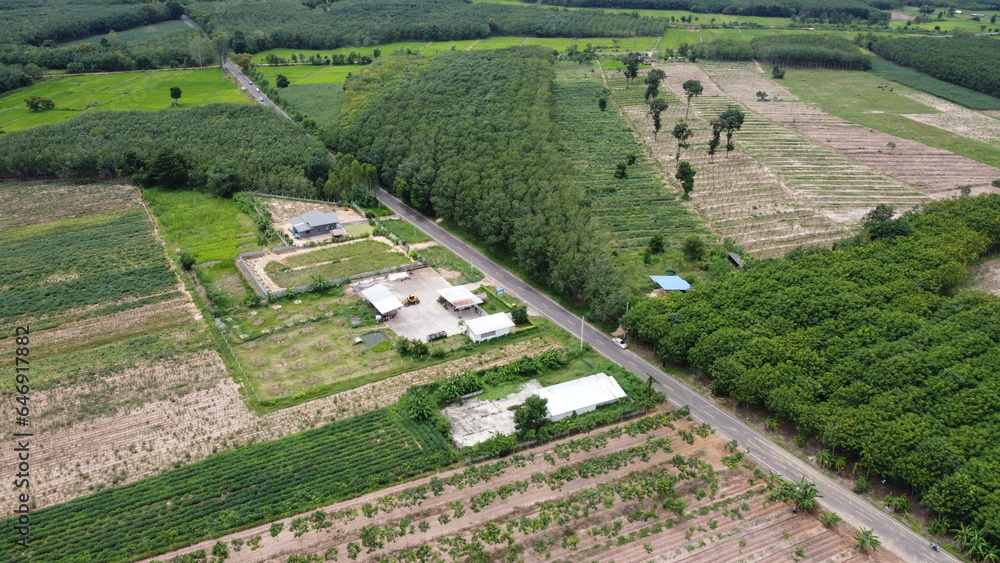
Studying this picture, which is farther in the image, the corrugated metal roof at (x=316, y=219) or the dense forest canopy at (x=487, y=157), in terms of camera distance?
the corrugated metal roof at (x=316, y=219)

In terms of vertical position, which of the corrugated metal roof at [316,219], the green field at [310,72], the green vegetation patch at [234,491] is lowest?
the green vegetation patch at [234,491]

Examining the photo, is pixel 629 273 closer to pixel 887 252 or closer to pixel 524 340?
pixel 524 340

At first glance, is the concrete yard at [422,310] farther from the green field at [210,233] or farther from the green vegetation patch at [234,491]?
the green field at [210,233]

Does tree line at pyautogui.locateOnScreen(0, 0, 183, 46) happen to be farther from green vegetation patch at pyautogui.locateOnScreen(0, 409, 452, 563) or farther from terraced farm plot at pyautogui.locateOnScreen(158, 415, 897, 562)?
terraced farm plot at pyautogui.locateOnScreen(158, 415, 897, 562)

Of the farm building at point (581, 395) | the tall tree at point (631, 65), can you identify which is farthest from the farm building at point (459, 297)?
the tall tree at point (631, 65)

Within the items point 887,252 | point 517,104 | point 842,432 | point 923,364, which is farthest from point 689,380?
point 517,104
